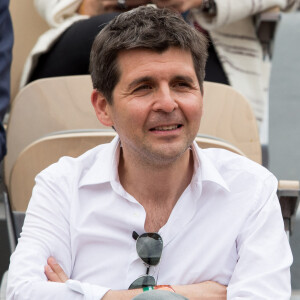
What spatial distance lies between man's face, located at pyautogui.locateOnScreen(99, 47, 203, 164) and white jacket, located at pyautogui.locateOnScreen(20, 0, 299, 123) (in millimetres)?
1132

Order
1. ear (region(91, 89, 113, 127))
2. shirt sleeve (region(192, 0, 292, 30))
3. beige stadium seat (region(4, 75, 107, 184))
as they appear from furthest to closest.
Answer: shirt sleeve (region(192, 0, 292, 30)), beige stadium seat (region(4, 75, 107, 184)), ear (region(91, 89, 113, 127))

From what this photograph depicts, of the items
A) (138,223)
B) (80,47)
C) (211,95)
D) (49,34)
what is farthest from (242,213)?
(49,34)

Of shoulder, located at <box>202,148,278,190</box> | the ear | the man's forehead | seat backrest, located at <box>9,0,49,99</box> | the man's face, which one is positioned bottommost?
seat backrest, located at <box>9,0,49,99</box>

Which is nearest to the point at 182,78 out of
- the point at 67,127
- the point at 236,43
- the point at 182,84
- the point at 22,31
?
the point at 182,84

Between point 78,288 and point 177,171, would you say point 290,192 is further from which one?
point 78,288

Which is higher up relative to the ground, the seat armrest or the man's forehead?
the man's forehead

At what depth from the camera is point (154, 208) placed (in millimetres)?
1671

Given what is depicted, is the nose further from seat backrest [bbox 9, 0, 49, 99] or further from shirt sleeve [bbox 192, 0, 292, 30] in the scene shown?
seat backrest [bbox 9, 0, 49, 99]

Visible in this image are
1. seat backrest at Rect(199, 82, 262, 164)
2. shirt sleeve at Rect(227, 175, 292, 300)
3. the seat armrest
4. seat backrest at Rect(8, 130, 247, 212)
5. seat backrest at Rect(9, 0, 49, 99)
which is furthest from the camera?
seat backrest at Rect(9, 0, 49, 99)

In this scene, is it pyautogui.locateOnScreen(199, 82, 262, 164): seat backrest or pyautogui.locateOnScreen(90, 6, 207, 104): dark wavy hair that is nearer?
pyautogui.locateOnScreen(90, 6, 207, 104): dark wavy hair

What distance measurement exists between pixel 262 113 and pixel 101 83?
1218mm

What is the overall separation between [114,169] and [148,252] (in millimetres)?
220

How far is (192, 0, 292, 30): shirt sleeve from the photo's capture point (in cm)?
268

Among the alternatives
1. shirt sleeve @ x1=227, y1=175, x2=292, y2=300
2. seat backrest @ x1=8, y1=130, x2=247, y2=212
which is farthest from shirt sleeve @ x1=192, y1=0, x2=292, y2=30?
shirt sleeve @ x1=227, y1=175, x2=292, y2=300
